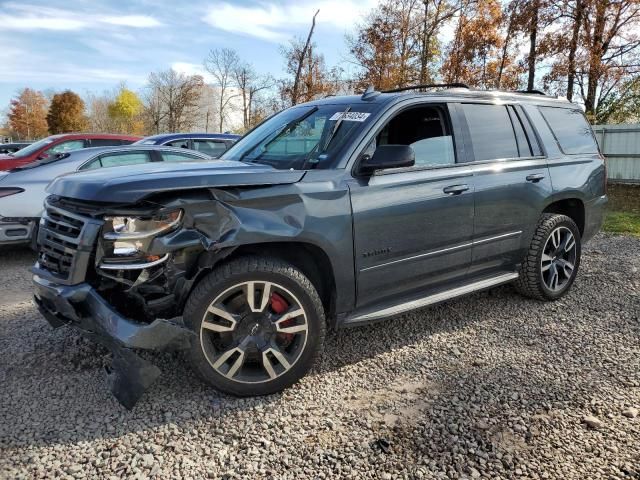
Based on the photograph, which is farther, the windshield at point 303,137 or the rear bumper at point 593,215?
the rear bumper at point 593,215

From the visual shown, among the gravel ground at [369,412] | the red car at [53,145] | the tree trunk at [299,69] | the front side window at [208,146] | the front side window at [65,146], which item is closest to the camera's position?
the gravel ground at [369,412]

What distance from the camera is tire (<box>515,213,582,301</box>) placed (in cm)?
Answer: 446

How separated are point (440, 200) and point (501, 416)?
1.56 m

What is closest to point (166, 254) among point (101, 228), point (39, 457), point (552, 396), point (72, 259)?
point (101, 228)

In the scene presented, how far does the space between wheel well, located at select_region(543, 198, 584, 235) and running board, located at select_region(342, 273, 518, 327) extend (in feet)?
3.15

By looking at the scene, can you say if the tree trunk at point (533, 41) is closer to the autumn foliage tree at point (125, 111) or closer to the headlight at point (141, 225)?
the headlight at point (141, 225)

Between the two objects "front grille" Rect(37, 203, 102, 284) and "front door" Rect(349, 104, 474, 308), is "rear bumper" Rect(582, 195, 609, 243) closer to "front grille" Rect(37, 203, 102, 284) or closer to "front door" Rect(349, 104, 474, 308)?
"front door" Rect(349, 104, 474, 308)

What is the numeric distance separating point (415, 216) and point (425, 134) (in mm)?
797

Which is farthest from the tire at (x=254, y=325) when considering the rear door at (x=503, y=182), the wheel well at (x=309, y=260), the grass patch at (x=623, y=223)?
the grass patch at (x=623, y=223)

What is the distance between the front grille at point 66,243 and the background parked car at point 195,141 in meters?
5.94

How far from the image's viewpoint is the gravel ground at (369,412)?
2357mm

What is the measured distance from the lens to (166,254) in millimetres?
2648

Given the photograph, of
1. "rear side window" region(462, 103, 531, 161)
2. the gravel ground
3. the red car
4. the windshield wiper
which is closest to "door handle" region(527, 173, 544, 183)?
"rear side window" region(462, 103, 531, 161)

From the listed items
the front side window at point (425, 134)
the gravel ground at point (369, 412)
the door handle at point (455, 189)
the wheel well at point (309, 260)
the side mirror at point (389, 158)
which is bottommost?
the gravel ground at point (369, 412)
